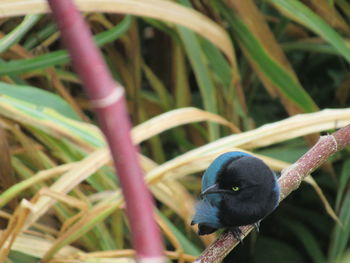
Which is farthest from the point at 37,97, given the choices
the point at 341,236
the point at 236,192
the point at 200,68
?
the point at 341,236

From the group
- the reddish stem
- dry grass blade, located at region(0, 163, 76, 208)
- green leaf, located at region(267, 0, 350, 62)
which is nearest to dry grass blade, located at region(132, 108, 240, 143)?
dry grass blade, located at region(0, 163, 76, 208)

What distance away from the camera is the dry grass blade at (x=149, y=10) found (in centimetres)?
152

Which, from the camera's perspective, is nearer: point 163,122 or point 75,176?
point 75,176

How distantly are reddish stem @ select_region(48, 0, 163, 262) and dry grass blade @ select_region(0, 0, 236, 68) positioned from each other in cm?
130

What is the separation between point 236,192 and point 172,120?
370 millimetres

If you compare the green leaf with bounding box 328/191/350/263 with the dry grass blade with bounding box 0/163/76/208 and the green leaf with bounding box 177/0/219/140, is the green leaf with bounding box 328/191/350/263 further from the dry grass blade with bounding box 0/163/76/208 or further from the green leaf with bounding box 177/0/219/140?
the dry grass blade with bounding box 0/163/76/208

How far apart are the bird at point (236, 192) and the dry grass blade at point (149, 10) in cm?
61

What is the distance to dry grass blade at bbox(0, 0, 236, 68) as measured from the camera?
4.98 ft

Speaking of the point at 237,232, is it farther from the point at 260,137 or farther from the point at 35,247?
the point at 35,247

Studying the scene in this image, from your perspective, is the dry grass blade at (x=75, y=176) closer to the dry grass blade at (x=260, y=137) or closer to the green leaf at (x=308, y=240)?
the dry grass blade at (x=260, y=137)

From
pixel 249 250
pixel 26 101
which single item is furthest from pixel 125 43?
pixel 249 250

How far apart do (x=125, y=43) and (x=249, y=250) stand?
0.76 metres

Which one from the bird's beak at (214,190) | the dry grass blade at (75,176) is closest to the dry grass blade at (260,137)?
the dry grass blade at (75,176)

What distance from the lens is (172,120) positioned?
1492mm
